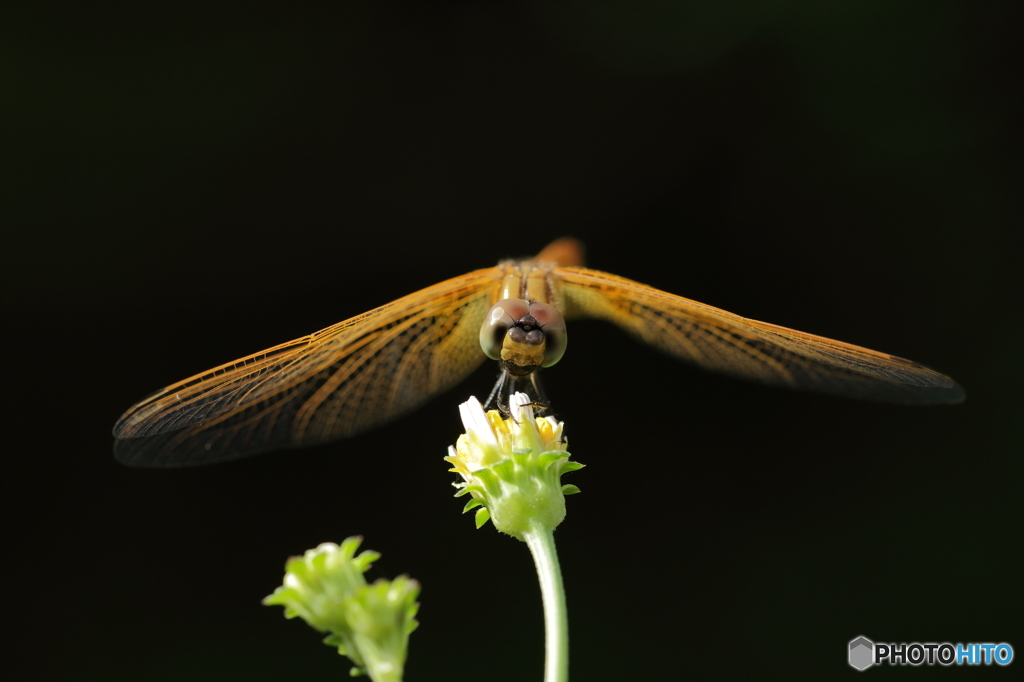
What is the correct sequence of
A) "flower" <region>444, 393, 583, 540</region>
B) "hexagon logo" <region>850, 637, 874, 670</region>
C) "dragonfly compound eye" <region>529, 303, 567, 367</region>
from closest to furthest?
"flower" <region>444, 393, 583, 540</region>, "dragonfly compound eye" <region>529, 303, 567, 367</region>, "hexagon logo" <region>850, 637, 874, 670</region>

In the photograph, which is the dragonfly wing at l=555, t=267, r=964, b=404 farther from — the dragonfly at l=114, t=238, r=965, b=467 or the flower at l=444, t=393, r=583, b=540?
the flower at l=444, t=393, r=583, b=540

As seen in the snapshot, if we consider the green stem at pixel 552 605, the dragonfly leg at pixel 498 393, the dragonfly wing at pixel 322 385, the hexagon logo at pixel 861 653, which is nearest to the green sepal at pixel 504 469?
the green stem at pixel 552 605

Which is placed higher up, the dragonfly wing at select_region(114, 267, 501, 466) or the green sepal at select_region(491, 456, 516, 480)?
the dragonfly wing at select_region(114, 267, 501, 466)

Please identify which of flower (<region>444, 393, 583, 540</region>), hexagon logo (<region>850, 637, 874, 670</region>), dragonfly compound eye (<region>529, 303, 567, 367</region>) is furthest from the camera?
hexagon logo (<region>850, 637, 874, 670</region>)

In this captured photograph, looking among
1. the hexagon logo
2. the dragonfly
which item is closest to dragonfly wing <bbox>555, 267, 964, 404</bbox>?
the dragonfly

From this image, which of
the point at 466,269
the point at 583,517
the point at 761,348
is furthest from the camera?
the point at 466,269

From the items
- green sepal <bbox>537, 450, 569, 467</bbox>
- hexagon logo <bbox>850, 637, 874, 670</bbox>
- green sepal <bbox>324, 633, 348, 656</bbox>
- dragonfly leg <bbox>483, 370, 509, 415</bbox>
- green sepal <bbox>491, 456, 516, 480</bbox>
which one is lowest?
green sepal <bbox>324, 633, 348, 656</bbox>

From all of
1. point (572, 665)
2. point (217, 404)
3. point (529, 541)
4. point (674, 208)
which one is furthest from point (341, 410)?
point (674, 208)

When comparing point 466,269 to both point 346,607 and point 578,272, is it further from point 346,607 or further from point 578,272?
point 346,607

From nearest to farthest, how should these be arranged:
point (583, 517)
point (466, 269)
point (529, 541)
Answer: point (529, 541), point (583, 517), point (466, 269)
